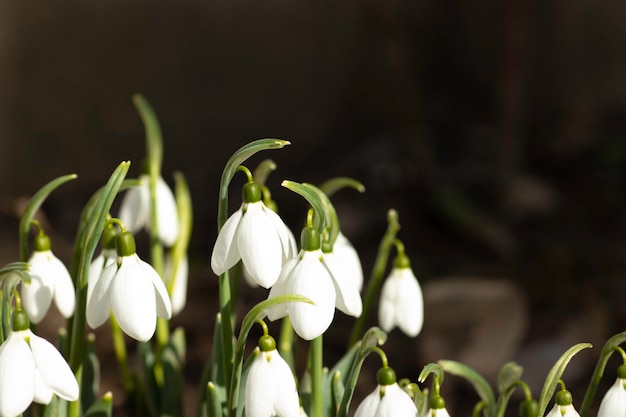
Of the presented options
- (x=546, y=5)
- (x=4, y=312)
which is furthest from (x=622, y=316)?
(x=4, y=312)

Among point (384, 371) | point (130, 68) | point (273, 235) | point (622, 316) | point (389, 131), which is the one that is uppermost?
point (130, 68)

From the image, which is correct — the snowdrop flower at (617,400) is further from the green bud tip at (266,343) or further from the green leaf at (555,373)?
the green bud tip at (266,343)

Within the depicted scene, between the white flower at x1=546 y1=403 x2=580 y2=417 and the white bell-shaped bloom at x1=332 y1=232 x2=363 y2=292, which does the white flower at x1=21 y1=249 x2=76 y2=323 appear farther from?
the white flower at x1=546 y1=403 x2=580 y2=417

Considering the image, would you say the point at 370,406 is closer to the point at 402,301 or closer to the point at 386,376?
the point at 386,376

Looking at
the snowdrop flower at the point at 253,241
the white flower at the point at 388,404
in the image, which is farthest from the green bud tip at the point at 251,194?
the white flower at the point at 388,404

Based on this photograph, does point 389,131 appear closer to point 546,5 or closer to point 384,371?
point 546,5
